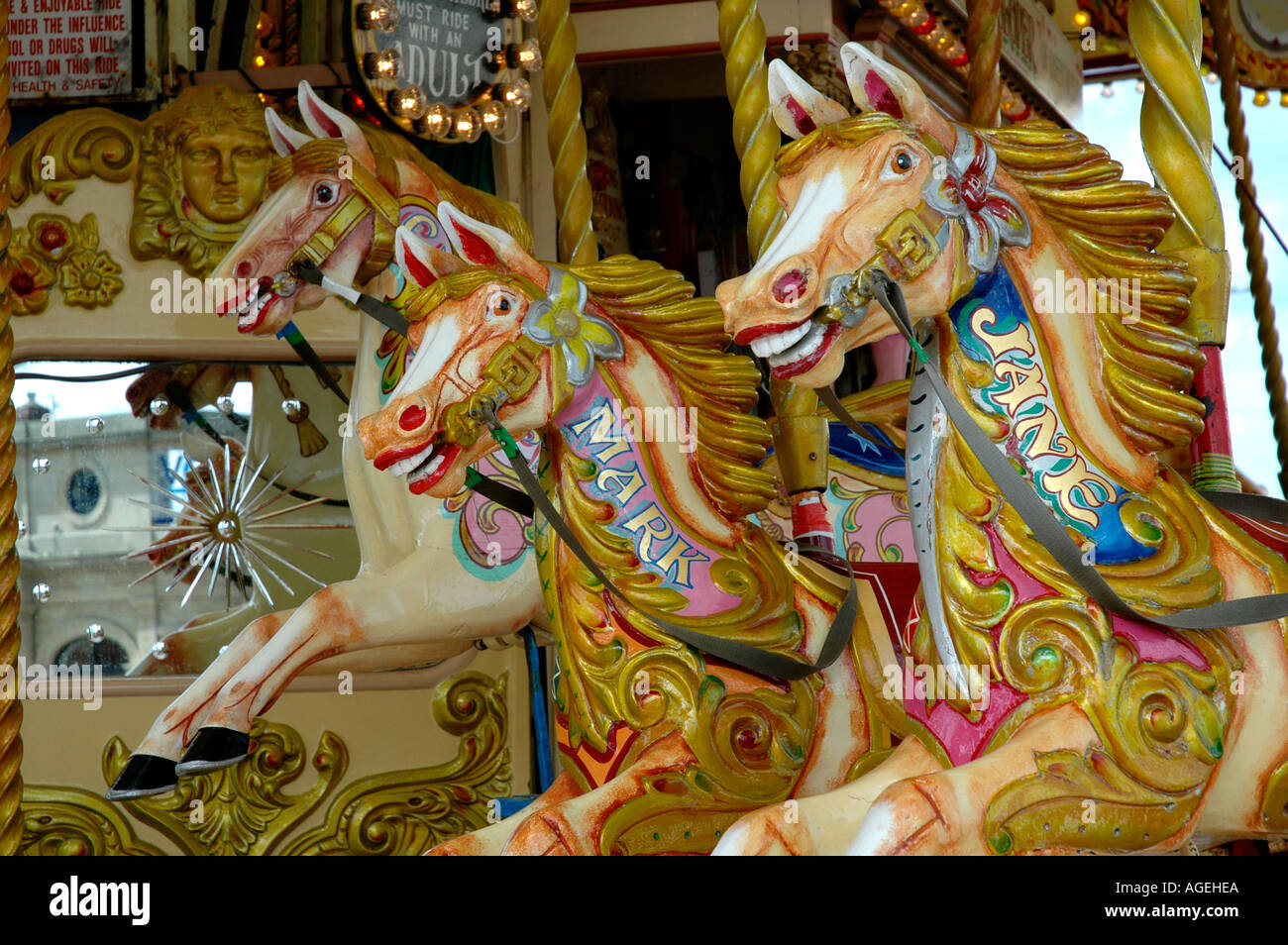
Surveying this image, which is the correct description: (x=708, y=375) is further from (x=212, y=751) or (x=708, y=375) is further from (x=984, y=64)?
(x=984, y=64)

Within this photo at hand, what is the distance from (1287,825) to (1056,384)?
2.18 ft

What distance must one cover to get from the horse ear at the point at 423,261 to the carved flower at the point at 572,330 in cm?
19

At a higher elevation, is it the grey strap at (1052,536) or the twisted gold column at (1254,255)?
the twisted gold column at (1254,255)

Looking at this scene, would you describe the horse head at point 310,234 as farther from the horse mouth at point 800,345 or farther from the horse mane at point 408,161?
the horse mouth at point 800,345

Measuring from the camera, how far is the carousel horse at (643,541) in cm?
253

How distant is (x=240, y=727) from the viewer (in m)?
3.19

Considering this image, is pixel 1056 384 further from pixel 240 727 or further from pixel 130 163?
pixel 130 163

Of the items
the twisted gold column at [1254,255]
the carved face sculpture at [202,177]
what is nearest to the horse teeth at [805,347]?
the carved face sculpture at [202,177]

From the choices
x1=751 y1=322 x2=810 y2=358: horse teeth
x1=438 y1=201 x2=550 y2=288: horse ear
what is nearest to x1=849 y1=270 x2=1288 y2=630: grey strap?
x1=751 y1=322 x2=810 y2=358: horse teeth

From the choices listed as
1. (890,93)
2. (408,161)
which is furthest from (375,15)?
(890,93)

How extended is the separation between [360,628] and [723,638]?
3.31ft
